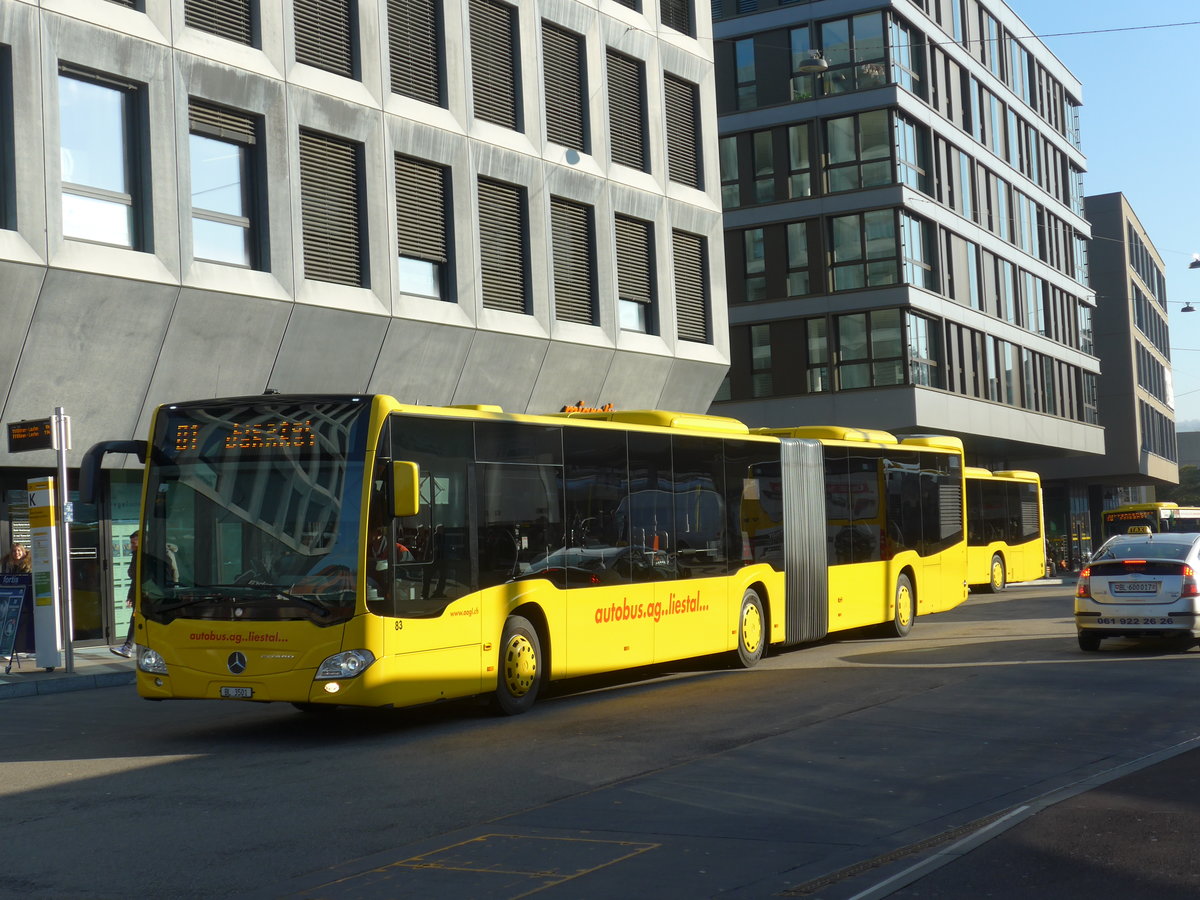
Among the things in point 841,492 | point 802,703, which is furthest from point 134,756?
point 841,492

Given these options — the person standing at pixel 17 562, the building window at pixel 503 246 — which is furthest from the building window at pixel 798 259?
the person standing at pixel 17 562

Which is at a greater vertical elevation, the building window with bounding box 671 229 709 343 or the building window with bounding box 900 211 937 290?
the building window with bounding box 900 211 937 290

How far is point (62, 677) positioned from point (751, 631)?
8.03 metres

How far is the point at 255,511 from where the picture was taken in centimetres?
1188

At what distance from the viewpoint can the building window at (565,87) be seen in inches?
1083

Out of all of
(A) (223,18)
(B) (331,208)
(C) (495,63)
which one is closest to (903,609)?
(B) (331,208)

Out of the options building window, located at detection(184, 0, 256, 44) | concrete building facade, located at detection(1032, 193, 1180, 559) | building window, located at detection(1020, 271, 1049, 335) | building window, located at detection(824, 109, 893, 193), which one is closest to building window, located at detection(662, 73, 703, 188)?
building window, located at detection(184, 0, 256, 44)

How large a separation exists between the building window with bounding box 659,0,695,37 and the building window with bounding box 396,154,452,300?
8.41 meters

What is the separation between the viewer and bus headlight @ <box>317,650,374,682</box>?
455 inches

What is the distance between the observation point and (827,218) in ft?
143

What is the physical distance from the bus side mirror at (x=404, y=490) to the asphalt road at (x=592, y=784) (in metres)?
1.83

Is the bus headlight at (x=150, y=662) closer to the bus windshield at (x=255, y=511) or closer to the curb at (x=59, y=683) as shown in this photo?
the bus windshield at (x=255, y=511)

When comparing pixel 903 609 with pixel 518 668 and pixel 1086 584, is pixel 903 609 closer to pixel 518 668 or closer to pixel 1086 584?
pixel 1086 584

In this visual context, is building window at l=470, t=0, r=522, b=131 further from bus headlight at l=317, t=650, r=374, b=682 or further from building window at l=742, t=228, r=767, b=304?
building window at l=742, t=228, r=767, b=304
